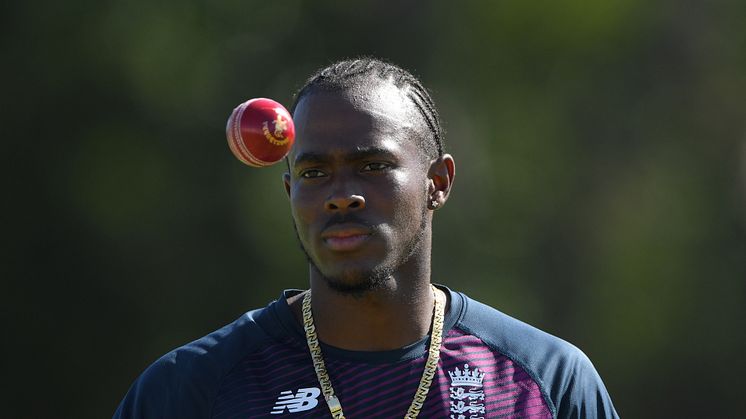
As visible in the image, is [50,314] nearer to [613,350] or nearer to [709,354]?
[613,350]

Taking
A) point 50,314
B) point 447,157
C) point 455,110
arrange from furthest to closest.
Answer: point 455,110
point 50,314
point 447,157

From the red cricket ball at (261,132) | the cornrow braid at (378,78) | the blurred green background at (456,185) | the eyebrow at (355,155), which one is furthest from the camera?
the blurred green background at (456,185)

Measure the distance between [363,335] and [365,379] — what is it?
0.18m

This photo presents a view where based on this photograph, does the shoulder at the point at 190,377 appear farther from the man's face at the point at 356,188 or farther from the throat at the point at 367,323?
the man's face at the point at 356,188

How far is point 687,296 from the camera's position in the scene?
38.8ft

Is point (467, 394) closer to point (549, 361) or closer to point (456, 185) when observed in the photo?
point (549, 361)

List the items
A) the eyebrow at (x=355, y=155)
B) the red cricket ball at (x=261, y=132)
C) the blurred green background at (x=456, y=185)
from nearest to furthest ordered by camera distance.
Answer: the red cricket ball at (x=261, y=132), the eyebrow at (x=355, y=155), the blurred green background at (x=456, y=185)

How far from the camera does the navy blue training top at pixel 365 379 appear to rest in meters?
4.16

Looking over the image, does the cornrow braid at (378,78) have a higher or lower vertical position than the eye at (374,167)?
higher

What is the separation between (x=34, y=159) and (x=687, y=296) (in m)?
6.62

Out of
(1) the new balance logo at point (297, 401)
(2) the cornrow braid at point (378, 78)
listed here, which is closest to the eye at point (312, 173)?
(2) the cornrow braid at point (378, 78)

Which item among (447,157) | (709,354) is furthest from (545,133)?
(447,157)

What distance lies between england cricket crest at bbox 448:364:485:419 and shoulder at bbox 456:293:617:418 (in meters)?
0.18

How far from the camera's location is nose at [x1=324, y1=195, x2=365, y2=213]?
4.14m
